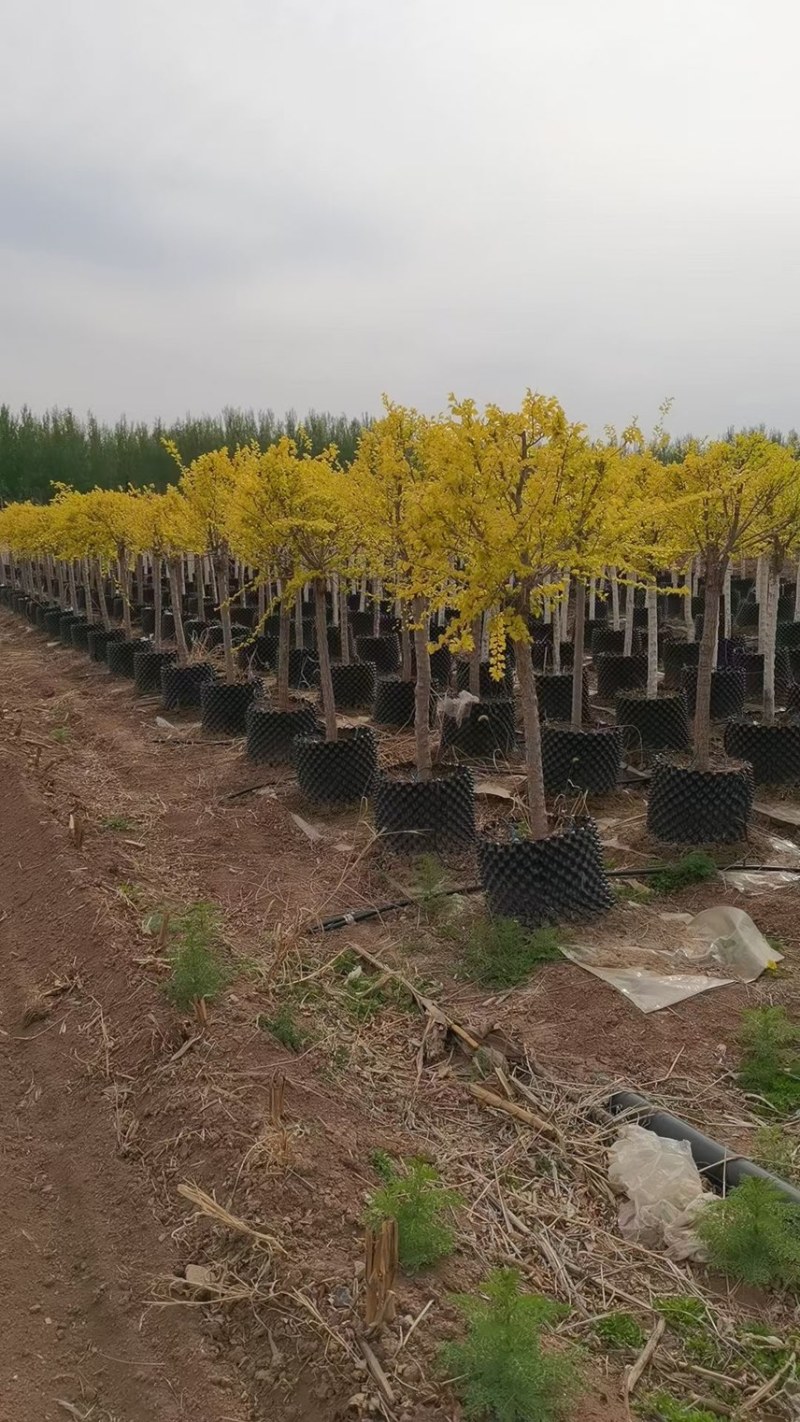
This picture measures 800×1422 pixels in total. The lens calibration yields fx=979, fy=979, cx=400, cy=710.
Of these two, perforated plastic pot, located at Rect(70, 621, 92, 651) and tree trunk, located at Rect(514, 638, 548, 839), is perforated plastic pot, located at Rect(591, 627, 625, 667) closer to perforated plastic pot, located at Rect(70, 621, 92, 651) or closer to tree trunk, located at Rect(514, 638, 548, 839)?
tree trunk, located at Rect(514, 638, 548, 839)

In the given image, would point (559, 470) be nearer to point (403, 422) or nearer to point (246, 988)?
point (403, 422)

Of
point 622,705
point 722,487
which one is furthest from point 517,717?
point 722,487

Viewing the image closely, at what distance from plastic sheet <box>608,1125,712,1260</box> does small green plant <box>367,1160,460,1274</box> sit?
0.53 metres

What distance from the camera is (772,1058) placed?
338 cm

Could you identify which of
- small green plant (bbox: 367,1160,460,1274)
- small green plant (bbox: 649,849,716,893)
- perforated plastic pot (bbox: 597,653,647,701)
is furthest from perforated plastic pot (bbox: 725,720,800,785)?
small green plant (bbox: 367,1160,460,1274)

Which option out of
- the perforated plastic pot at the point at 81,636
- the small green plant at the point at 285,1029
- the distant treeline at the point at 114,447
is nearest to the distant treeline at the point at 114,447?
the distant treeline at the point at 114,447

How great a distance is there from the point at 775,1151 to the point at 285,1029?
1678 mm

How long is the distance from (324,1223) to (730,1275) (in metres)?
1.06

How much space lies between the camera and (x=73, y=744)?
9.05 m

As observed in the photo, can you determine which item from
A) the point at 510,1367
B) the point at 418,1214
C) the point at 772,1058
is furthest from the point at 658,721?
the point at 510,1367

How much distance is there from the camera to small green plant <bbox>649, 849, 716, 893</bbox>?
5.08 m

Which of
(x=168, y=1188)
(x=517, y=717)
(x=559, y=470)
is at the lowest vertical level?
(x=168, y=1188)

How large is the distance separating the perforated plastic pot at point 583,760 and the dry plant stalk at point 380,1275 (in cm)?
433

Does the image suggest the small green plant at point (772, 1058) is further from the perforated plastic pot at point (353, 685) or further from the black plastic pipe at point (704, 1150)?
the perforated plastic pot at point (353, 685)
